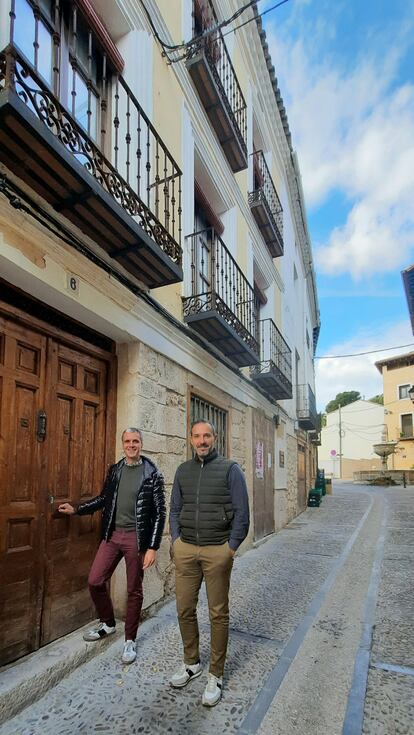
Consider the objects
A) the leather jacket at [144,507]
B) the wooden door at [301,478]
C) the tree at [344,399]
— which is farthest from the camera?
the tree at [344,399]

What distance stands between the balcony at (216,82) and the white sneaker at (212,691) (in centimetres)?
584

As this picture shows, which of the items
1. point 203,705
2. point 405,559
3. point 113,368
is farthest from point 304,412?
point 203,705

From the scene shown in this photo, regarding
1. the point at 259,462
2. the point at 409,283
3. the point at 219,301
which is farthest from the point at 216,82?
the point at 409,283

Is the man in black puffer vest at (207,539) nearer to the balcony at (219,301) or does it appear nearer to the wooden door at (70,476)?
the wooden door at (70,476)

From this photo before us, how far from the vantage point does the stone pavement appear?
2488mm

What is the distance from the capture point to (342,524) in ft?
35.2

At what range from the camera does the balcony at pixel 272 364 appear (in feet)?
28.0

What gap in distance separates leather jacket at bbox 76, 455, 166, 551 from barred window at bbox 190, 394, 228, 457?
2.15 metres

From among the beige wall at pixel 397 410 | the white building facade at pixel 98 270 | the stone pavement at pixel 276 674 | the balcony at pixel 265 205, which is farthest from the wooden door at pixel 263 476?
the beige wall at pixel 397 410

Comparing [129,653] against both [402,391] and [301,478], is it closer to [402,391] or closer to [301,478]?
[301,478]

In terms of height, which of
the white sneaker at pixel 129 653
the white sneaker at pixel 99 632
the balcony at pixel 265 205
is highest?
the balcony at pixel 265 205

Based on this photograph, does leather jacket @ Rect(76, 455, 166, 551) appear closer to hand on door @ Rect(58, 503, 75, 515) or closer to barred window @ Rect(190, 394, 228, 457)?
hand on door @ Rect(58, 503, 75, 515)

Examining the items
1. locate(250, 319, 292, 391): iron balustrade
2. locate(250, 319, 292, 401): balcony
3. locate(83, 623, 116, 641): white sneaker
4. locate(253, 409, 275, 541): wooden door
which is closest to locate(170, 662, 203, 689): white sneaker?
locate(83, 623, 116, 641): white sneaker

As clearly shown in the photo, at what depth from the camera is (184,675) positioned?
283cm
